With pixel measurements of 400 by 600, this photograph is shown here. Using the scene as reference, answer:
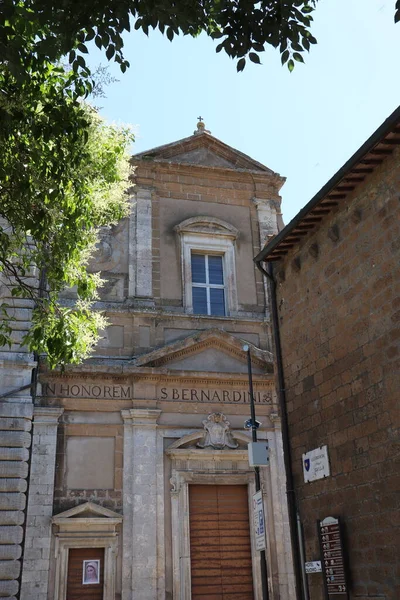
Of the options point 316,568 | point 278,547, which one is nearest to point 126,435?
point 278,547

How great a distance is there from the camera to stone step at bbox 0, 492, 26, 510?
13931 millimetres

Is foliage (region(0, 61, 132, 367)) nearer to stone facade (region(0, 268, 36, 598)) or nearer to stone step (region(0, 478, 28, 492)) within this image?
stone facade (region(0, 268, 36, 598))

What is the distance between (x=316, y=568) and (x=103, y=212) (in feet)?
20.1

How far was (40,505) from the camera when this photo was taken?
14.2 metres

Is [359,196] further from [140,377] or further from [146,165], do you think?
[146,165]

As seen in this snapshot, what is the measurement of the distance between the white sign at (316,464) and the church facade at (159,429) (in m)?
5.82

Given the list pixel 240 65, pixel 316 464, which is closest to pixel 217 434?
pixel 316 464

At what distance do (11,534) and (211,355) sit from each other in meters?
5.92

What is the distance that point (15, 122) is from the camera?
28.6 ft

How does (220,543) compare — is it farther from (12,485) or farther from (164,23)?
(164,23)

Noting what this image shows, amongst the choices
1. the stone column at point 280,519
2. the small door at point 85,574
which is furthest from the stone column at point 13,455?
the stone column at point 280,519

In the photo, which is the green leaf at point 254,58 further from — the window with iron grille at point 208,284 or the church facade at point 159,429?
the window with iron grille at point 208,284

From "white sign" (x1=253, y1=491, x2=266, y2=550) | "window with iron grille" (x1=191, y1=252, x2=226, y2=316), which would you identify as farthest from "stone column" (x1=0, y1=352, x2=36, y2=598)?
"white sign" (x1=253, y1=491, x2=266, y2=550)

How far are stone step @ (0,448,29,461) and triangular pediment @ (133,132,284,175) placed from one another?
8630mm
